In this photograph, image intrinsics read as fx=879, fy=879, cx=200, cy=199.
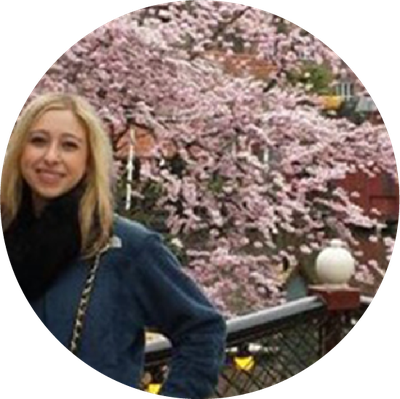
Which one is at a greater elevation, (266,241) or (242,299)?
(266,241)

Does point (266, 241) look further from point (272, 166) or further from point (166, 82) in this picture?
point (166, 82)

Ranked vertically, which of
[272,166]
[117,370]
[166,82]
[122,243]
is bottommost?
[117,370]

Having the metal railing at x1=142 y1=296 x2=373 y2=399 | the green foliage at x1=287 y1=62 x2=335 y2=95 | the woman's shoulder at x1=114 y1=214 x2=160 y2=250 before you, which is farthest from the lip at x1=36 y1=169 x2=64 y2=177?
the green foliage at x1=287 y1=62 x2=335 y2=95

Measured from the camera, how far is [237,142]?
169 cm

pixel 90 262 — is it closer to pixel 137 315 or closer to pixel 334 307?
pixel 137 315

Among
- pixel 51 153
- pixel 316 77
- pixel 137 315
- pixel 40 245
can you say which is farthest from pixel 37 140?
pixel 316 77

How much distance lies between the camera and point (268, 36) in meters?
1.70

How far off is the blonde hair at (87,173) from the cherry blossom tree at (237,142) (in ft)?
0.23

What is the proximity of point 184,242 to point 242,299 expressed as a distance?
0.51ft

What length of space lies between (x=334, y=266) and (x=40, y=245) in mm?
553

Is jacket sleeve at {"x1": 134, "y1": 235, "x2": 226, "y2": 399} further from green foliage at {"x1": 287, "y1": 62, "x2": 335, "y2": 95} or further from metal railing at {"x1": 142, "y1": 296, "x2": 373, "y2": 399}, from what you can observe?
green foliage at {"x1": 287, "y1": 62, "x2": 335, "y2": 95}

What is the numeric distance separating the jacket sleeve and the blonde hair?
0.09 metres

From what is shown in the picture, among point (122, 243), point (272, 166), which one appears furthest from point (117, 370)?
point (272, 166)

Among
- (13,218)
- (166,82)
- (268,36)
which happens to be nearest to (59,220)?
(13,218)
